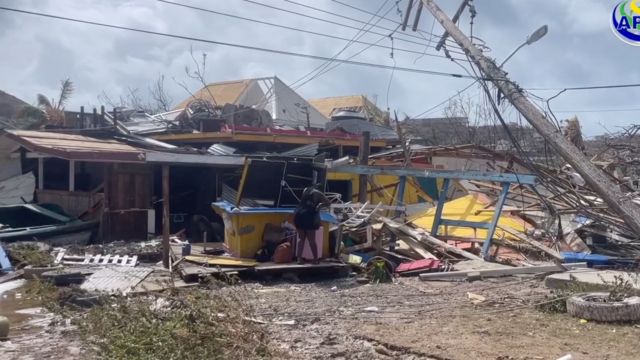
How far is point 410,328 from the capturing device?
7977 millimetres

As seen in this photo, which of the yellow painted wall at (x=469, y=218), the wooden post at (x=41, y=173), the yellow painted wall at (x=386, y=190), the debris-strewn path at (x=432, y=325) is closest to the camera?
the debris-strewn path at (x=432, y=325)

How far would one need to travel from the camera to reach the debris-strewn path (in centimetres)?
692

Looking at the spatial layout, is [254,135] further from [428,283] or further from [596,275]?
[596,275]

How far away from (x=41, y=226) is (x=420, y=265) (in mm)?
9572

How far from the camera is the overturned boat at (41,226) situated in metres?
15.5

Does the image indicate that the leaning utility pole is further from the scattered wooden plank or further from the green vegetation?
the green vegetation

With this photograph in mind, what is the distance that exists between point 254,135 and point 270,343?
551 inches

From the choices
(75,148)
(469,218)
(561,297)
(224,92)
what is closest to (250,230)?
(469,218)

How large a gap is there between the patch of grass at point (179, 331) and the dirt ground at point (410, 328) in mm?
474

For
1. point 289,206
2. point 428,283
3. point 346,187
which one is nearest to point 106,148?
point 289,206

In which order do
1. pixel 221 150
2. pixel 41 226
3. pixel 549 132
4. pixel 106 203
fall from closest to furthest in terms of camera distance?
1. pixel 549 132
2. pixel 41 226
3. pixel 106 203
4. pixel 221 150

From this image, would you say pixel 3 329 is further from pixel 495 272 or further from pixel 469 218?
pixel 469 218

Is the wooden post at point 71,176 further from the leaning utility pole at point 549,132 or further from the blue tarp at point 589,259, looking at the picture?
the blue tarp at point 589,259

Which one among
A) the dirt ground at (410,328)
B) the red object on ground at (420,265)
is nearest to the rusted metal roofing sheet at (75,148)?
the dirt ground at (410,328)
